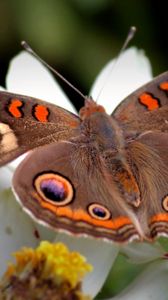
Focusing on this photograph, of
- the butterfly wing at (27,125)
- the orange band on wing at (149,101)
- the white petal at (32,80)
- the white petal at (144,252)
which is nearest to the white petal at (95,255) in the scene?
the white petal at (144,252)

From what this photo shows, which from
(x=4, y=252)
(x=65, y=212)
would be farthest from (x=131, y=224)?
(x=4, y=252)

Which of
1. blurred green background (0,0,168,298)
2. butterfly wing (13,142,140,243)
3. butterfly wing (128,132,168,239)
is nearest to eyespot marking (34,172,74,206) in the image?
butterfly wing (13,142,140,243)

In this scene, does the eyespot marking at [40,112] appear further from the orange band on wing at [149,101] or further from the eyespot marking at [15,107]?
the orange band on wing at [149,101]

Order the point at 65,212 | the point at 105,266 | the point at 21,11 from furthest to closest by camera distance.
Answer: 1. the point at 21,11
2. the point at 105,266
3. the point at 65,212

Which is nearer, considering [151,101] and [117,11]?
[151,101]

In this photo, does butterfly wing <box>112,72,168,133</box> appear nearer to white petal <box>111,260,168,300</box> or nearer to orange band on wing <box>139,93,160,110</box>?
orange band on wing <box>139,93,160,110</box>

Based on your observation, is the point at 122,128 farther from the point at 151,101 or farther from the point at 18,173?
the point at 18,173

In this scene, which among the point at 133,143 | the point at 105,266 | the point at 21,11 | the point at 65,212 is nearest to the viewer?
the point at 65,212

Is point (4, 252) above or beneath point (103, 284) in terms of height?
above
